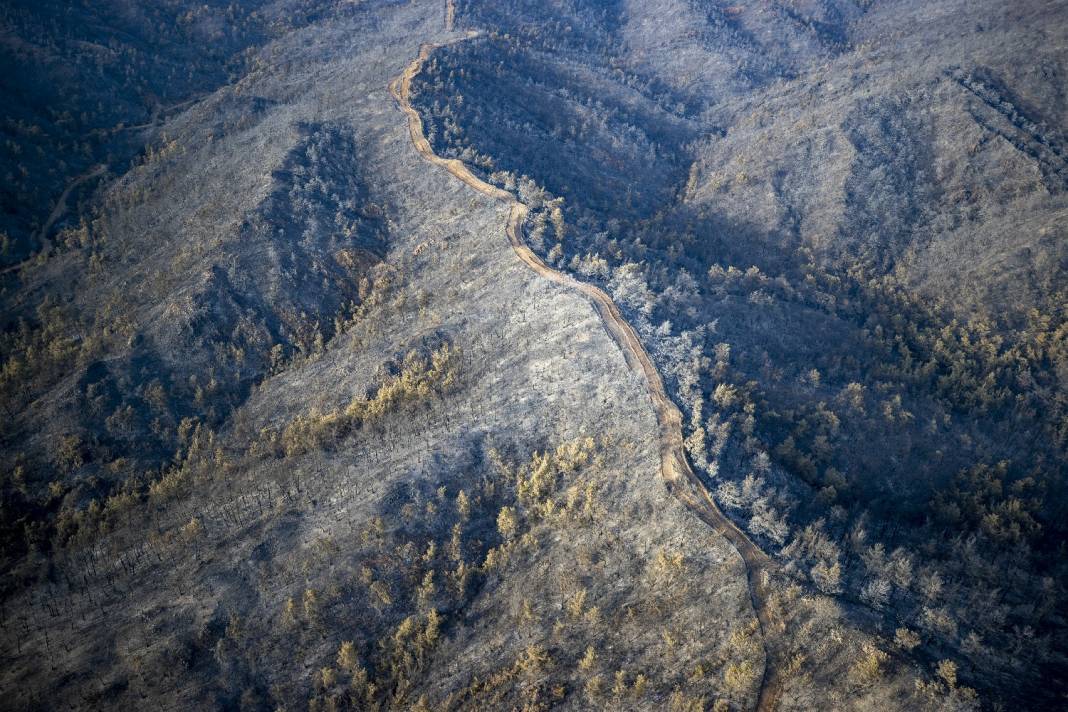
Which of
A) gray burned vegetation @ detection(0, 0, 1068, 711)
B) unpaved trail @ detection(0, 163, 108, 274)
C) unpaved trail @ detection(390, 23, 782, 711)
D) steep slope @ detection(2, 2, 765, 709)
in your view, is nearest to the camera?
unpaved trail @ detection(390, 23, 782, 711)

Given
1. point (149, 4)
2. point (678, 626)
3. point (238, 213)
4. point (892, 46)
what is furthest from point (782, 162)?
point (149, 4)

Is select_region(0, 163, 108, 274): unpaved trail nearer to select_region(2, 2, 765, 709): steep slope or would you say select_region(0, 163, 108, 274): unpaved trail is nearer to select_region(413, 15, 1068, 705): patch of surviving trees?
select_region(2, 2, 765, 709): steep slope

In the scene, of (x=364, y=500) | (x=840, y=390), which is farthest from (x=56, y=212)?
(x=840, y=390)

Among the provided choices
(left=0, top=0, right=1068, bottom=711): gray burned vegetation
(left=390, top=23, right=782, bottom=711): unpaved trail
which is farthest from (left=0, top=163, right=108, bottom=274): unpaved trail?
(left=390, top=23, right=782, bottom=711): unpaved trail

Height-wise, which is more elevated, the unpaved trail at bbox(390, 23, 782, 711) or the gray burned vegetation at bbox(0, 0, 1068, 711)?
the unpaved trail at bbox(390, 23, 782, 711)

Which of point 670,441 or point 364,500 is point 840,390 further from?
point 364,500

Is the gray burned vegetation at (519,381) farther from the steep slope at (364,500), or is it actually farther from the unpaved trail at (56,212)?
the unpaved trail at (56,212)
